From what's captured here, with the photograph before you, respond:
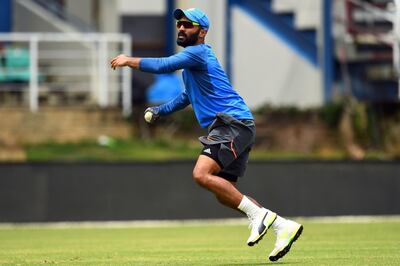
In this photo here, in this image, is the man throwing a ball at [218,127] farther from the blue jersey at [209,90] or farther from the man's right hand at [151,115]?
the man's right hand at [151,115]

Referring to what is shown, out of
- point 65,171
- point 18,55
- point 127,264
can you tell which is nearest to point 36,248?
point 127,264

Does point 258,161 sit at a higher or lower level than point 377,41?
lower

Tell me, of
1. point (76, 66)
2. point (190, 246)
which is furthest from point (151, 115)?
point (76, 66)

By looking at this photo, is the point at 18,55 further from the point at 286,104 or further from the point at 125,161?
the point at 286,104

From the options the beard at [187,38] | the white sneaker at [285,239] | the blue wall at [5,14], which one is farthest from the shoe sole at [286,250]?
the blue wall at [5,14]

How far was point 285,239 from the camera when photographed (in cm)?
1016

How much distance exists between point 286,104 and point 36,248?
10.9 metres

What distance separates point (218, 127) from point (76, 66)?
13376 millimetres

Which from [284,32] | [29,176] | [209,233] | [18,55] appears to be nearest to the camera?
[209,233]

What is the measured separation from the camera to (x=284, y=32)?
79.5 ft

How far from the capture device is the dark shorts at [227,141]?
10359 mm

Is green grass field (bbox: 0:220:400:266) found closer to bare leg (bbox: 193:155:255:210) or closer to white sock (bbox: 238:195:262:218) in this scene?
white sock (bbox: 238:195:262:218)

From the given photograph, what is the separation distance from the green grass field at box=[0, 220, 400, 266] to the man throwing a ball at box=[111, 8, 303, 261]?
0.36 metres

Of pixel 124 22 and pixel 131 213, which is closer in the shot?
pixel 131 213
